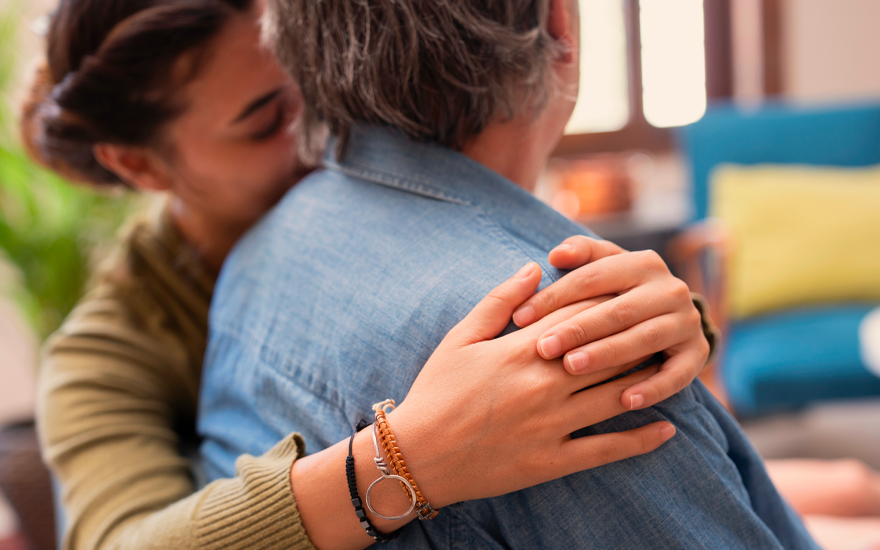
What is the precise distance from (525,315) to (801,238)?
6.78 feet

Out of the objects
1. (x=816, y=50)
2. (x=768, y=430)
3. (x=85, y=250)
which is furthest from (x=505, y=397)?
(x=816, y=50)

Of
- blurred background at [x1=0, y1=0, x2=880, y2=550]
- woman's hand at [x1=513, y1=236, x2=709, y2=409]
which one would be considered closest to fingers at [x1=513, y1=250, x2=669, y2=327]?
woman's hand at [x1=513, y1=236, x2=709, y2=409]

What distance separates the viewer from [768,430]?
2.56 m

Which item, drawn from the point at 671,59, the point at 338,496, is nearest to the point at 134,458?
the point at 338,496

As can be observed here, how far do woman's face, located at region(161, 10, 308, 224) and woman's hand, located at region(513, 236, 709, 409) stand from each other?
511mm

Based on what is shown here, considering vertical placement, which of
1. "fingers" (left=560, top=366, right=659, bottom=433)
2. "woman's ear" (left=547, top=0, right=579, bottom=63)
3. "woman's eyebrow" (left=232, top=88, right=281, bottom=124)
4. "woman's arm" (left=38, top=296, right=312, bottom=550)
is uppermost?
"woman's ear" (left=547, top=0, right=579, bottom=63)

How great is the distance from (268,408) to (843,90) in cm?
352

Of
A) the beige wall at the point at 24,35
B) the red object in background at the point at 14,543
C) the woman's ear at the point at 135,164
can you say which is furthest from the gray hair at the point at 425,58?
the red object in background at the point at 14,543

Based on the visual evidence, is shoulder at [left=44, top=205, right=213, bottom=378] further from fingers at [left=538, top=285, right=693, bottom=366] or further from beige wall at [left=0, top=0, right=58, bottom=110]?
beige wall at [left=0, top=0, right=58, bottom=110]

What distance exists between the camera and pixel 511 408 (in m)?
0.53

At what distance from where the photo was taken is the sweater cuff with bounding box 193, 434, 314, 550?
63 centimetres

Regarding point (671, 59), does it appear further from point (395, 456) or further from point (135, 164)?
point (395, 456)

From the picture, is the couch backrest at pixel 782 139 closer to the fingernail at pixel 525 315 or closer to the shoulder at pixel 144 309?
the shoulder at pixel 144 309

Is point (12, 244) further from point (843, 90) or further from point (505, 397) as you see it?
point (843, 90)
